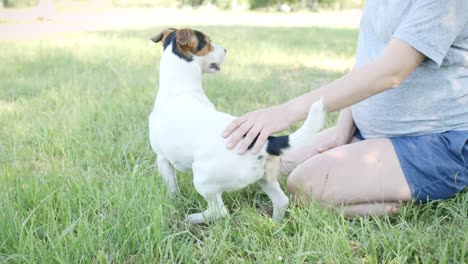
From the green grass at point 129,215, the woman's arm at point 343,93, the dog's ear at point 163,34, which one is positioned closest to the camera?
the green grass at point 129,215

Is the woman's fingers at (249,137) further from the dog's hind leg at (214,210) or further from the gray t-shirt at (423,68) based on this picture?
the gray t-shirt at (423,68)

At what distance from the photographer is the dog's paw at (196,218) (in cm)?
213

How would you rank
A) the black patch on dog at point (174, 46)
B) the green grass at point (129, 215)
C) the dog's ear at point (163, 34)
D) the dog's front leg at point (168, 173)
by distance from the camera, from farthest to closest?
the dog's ear at point (163, 34) < the black patch on dog at point (174, 46) < the dog's front leg at point (168, 173) < the green grass at point (129, 215)

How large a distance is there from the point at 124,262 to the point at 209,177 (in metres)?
0.50

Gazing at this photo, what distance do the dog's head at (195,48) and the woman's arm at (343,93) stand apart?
722mm

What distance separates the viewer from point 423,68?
2104 millimetres

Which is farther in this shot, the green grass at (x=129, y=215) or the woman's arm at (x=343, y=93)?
the woman's arm at (x=343, y=93)

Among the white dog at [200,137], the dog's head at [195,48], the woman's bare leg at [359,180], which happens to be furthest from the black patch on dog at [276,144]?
the dog's head at [195,48]

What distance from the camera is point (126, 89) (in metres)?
4.57

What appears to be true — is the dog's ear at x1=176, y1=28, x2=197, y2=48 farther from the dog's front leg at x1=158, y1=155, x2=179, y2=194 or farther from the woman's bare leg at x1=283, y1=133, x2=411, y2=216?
the woman's bare leg at x1=283, y1=133, x2=411, y2=216

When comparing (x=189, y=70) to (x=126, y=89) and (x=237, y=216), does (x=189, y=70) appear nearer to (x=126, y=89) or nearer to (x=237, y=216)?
(x=237, y=216)

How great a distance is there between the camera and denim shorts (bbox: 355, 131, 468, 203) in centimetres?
208

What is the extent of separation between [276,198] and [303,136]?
0.44m

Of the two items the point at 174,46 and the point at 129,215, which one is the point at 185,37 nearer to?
the point at 174,46
